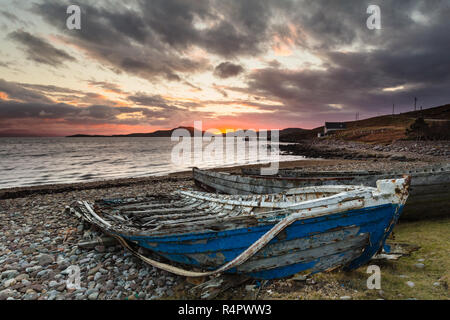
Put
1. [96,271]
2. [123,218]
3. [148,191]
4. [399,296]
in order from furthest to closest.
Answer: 1. [148,191]
2. [123,218]
3. [96,271]
4. [399,296]

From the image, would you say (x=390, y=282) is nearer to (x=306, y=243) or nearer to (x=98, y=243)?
(x=306, y=243)

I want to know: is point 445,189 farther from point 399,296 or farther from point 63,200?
point 63,200

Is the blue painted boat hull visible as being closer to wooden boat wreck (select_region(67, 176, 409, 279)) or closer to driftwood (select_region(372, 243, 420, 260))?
wooden boat wreck (select_region(67, 176, 409, 279))

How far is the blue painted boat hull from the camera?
4.24 m

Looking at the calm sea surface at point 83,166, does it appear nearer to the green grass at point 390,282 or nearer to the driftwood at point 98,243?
the driftwood at point 98,243

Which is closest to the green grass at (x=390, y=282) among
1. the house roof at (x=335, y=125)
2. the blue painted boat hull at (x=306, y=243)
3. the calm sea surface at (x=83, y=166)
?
the blue painted boat hull at (x=306, y=243)

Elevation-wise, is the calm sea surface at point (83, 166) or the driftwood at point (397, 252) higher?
the calm sea surface at point (83, 166)

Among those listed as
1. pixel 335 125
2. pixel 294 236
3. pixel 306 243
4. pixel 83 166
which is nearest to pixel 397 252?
pixel 306 243

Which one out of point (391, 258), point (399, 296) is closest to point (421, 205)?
point (391, 258)

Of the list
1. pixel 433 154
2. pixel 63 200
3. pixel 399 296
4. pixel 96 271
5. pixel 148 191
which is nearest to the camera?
pixel 399 296

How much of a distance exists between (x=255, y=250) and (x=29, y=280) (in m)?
5.04

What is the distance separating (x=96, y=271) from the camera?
5566 millimetres

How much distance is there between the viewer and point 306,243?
4.30m

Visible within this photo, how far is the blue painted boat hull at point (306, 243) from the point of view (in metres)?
4.24
